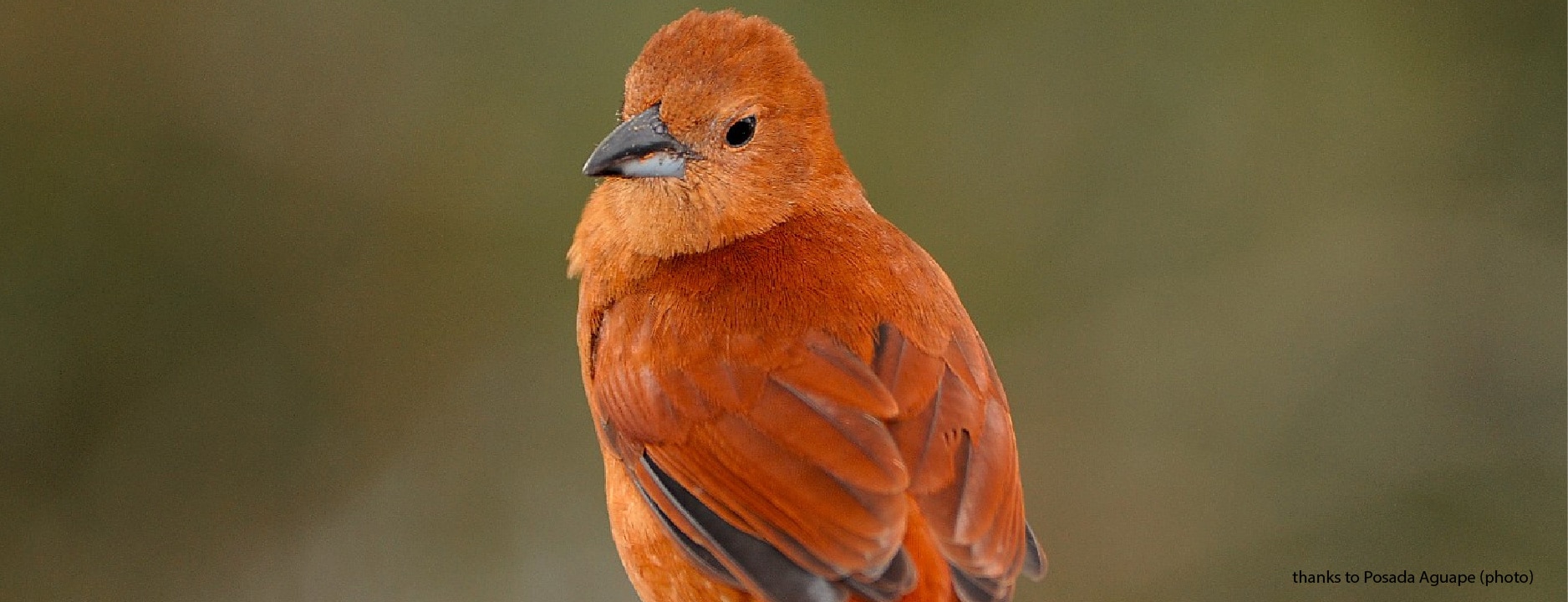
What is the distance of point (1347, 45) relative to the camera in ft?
18.1

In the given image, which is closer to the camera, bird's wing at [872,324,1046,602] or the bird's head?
bird's wing at [872,324,1046,602]

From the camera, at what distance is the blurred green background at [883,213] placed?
5.17m

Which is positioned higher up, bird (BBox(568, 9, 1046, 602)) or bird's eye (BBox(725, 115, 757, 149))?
bird's eye (BBox(725, 115, 757, 149))

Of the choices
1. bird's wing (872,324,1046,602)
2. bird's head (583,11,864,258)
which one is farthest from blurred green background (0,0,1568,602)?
bird's wing (872,324,1046,602)

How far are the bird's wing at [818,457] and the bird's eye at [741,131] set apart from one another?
48 centimetres

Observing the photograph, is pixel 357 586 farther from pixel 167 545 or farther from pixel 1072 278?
pixel 1072 278

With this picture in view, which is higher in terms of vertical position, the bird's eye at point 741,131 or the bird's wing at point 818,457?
the bird's eye at point 741,131

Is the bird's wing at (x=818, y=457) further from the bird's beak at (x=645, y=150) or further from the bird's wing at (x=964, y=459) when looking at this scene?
the bird's beak at (x=645, y=150)

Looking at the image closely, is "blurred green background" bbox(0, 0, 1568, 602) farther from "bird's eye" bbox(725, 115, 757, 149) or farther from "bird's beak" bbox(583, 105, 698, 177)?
"bird's beak" bbox(583, 105, 698, 177)

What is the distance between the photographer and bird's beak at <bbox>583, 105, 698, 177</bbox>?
11.7 feet

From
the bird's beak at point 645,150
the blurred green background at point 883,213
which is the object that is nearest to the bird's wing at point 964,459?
the bird's beak at point 645,150

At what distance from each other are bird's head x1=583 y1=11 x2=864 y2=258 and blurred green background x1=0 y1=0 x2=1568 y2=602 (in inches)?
58.7

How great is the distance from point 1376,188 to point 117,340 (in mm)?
4206

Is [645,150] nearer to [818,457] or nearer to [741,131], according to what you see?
[741,131]
